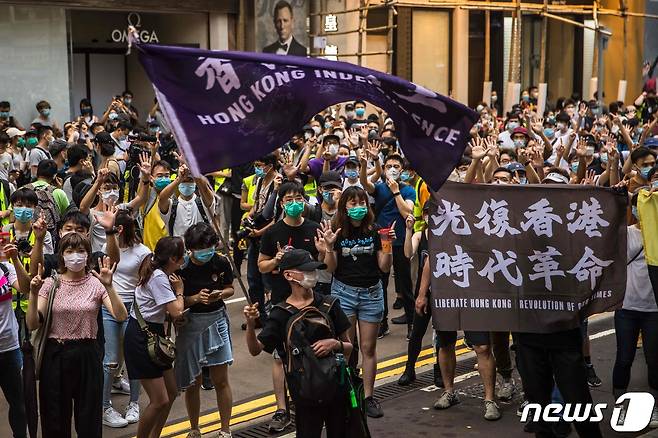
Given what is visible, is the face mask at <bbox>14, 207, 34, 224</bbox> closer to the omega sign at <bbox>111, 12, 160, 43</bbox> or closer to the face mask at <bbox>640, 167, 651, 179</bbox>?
the face mask at <bbox>640, 167, 651, 179</bbox>

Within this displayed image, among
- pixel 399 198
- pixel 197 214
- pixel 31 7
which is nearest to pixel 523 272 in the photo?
pixel 399 198

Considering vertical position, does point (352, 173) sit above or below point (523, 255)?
above

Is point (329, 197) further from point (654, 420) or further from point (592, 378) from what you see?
point (654, 420)

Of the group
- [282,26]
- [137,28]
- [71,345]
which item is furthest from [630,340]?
[137,28]

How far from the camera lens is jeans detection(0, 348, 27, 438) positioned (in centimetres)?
702

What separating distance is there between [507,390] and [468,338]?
30.3 inches

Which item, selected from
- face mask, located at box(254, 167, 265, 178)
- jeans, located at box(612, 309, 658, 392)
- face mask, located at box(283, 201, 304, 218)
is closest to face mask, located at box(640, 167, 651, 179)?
jeans, located at box(612, 309, 658, 392)

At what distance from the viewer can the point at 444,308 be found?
6.72m

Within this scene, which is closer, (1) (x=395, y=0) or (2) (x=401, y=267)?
(2) (x=401, y=267)

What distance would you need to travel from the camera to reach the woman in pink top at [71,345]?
260 inches

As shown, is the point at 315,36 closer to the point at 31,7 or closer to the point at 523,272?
the point at 31,7

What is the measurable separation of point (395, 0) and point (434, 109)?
18.6 m

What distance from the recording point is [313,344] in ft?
19.9

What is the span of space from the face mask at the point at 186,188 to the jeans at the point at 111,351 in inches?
78.0
